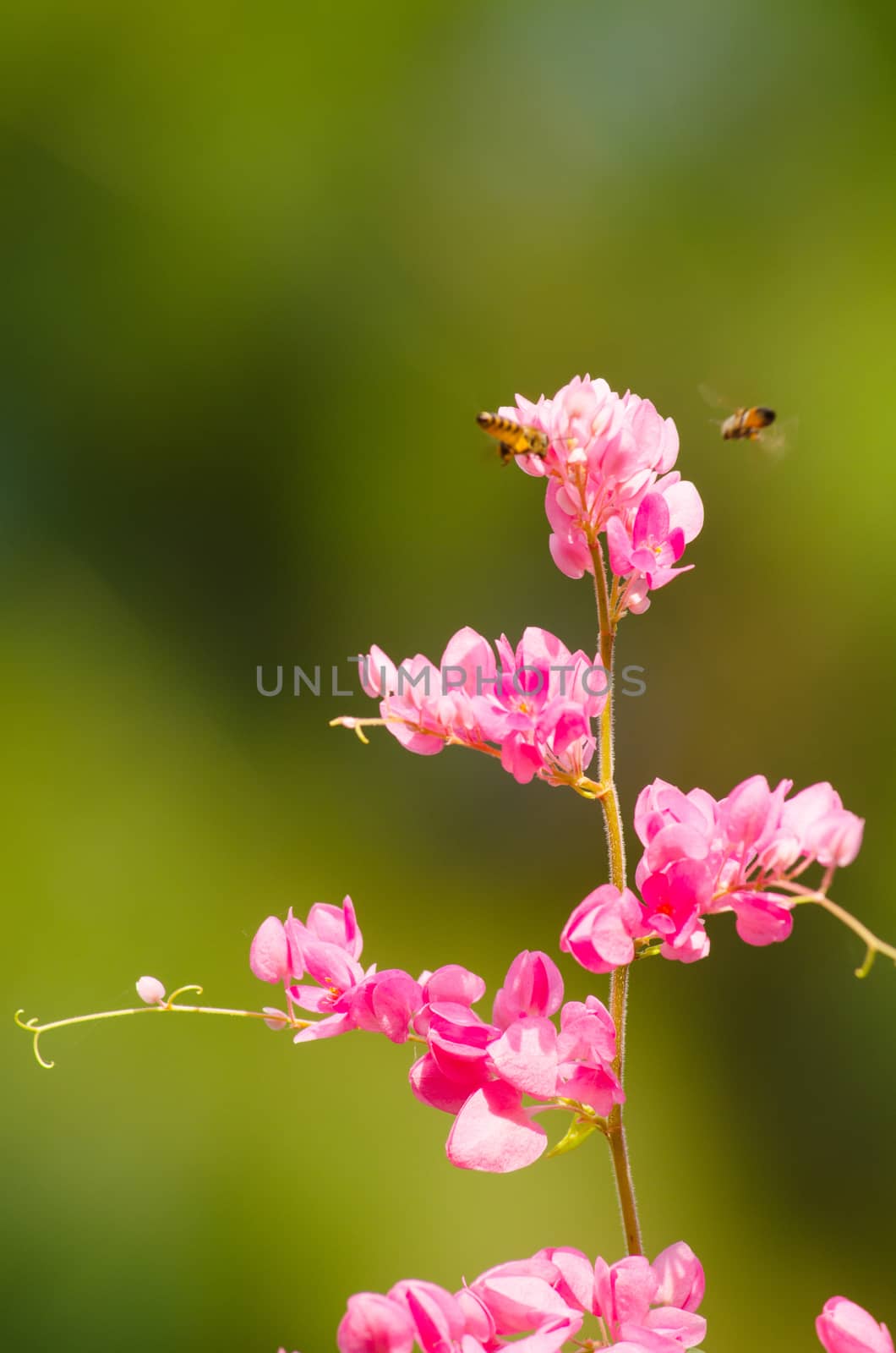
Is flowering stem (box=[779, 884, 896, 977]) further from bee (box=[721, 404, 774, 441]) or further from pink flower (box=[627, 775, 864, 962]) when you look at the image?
bee (box=[721, 404, 774, 441])

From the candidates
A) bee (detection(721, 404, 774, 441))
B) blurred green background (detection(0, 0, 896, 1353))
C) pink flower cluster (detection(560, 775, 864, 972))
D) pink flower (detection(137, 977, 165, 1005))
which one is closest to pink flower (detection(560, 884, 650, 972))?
pink flower cluster (detection(560, 775, 864, 972))

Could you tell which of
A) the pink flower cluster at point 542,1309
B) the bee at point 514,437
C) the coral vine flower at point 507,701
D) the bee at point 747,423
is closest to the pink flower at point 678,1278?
the pink flower cluster at point 542,1309

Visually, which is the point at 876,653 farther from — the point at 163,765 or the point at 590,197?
the point at 163,765

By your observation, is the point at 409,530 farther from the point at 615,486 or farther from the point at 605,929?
the point at 605,929

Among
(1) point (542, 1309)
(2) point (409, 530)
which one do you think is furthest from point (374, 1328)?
(2) point (409, 530)

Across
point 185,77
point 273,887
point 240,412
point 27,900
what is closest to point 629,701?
point 273,887

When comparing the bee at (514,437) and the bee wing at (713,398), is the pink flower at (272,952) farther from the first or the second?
the bee wing at (713,398)
